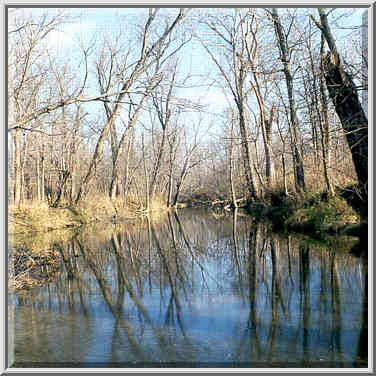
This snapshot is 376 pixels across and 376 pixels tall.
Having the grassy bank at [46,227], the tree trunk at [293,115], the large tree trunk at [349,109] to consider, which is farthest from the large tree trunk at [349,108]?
the grassy bank at [46,227]

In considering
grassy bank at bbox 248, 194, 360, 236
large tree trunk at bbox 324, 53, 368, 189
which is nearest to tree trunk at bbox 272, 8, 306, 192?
grassy bank at bbox 248, 194, 360, 236

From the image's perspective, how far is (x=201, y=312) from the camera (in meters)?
5.76

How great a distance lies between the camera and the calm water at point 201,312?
418 cm

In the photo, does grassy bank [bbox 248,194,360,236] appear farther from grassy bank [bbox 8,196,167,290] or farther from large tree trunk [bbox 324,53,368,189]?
grassy bank [bbox 8,196,167,290]

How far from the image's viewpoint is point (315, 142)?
1548 cm

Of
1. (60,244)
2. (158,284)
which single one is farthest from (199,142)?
(158,284)

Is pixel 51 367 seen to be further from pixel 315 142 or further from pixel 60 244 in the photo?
pixel 315 142

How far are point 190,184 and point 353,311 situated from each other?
42495 millimetres

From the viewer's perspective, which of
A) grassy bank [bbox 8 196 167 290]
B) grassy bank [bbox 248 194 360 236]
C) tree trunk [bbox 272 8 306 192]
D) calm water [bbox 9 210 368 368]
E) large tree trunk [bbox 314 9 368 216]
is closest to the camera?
calm water [bbox 9 210 368 368]

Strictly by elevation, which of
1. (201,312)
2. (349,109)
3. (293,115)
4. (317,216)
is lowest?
(201,312)

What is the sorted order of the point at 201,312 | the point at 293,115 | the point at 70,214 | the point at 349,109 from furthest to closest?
the point at 70,214, the point at 293,115, the point at 349,109, the point at 201,312

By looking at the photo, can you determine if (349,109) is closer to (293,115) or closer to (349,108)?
(349,108)

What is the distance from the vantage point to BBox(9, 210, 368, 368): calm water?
418 cm

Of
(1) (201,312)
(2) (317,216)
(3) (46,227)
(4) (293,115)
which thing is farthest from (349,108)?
(3) (46,227)
